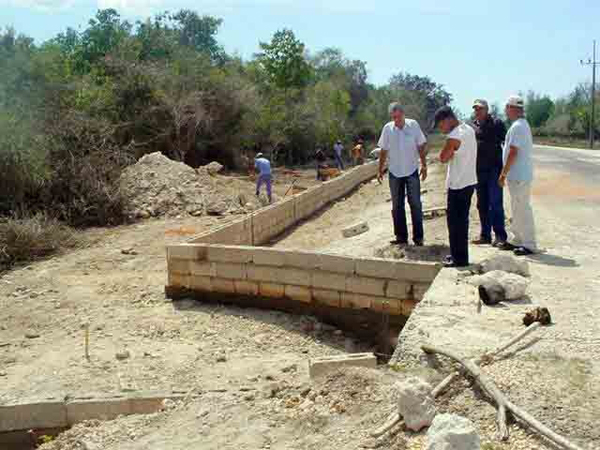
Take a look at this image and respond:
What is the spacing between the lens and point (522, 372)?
352 centimetres

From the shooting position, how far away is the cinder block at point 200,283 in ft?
22.8

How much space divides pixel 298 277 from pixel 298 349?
2.98ft

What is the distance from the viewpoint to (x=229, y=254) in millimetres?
6766

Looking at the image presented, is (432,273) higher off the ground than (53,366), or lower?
higher

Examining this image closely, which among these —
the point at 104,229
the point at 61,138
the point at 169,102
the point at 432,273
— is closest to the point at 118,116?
the point at 169,102

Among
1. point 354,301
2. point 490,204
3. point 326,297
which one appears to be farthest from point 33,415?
point 490,204

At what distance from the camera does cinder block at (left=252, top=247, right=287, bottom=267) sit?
6527mm

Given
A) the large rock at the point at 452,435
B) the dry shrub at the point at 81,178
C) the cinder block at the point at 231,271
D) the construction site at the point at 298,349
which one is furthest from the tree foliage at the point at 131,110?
the large rock at the point at 452,435

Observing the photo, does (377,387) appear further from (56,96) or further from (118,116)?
(118,116)

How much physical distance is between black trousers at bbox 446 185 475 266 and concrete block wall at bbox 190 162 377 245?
10.5 ft

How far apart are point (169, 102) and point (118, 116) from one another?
1775 millimetres

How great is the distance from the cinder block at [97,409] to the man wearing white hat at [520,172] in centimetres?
407

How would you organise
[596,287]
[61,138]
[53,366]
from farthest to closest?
[61,138] → [53,366] → [596,287]

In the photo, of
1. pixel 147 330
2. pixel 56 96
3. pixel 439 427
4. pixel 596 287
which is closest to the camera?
pixel 439 427
